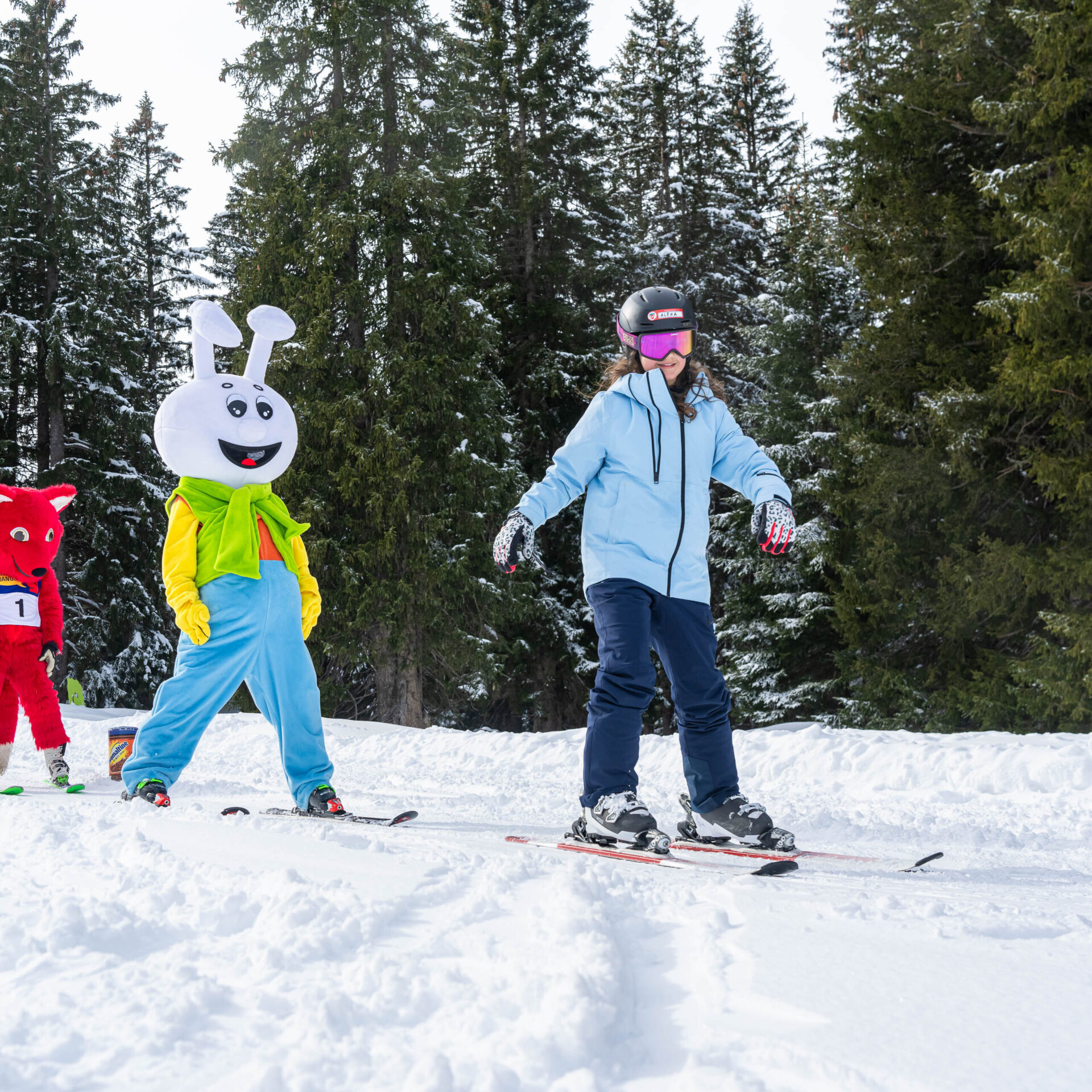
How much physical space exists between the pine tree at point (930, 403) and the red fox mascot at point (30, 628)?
9.49m

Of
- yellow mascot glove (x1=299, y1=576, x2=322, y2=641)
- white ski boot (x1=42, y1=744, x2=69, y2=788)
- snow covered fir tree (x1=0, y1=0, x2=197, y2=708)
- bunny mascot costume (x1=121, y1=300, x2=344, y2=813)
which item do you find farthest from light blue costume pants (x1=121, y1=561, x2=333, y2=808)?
snow covered fir tree (x1=0, y1=0, x2=197, y2=708)

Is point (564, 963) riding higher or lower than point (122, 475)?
lower

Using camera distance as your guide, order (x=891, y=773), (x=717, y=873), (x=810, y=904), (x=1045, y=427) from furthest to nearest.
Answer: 1. (x=1045, y=427)
2. (x=891, y=773)
3. (x=717, y=873)
4. (x=810, y=904)

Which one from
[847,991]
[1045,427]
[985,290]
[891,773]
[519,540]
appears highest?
[985,290]

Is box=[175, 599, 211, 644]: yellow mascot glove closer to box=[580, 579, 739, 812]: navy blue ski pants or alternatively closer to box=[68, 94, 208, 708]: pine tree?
box=[580, 579, 739, 812]: navy blue ski pants

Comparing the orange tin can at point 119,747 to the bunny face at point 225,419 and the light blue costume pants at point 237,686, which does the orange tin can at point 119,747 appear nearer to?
the light blue costume pants at point 237,686

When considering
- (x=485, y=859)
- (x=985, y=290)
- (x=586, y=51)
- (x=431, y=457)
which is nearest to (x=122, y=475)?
(x=431, y=457)

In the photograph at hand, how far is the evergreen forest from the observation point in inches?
443

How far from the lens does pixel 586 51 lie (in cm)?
1962

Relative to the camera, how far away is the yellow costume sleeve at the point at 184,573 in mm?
4031

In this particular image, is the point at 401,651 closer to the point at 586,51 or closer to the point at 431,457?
the point at 431,457

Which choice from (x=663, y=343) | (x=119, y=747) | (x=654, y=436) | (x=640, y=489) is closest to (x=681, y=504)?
(x=640, y=489)

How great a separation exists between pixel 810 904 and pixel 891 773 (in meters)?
4.20

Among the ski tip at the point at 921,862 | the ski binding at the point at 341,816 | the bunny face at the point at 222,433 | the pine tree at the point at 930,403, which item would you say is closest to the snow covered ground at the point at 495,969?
the ski tip at the point at 921,862
